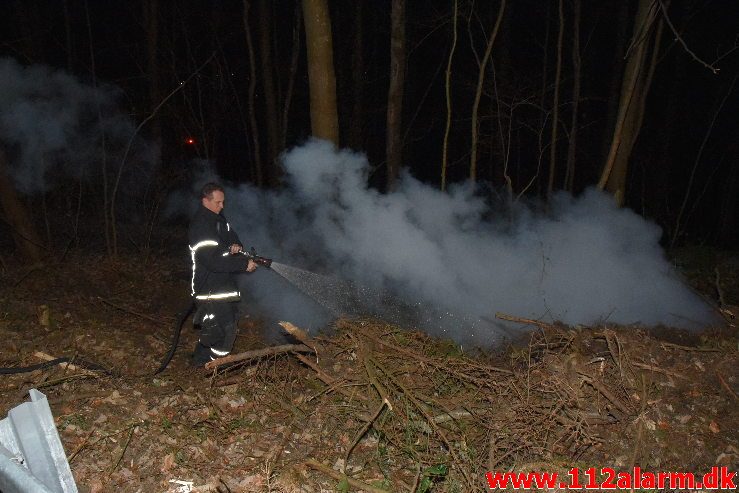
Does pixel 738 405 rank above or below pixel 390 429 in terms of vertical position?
above

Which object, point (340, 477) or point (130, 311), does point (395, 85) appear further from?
point (340, 477)

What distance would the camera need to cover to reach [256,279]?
28.1 ft

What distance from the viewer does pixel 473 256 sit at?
760cm

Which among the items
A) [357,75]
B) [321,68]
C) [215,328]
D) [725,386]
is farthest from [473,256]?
[357,75]

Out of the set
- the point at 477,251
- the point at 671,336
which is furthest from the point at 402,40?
the point at 671,336

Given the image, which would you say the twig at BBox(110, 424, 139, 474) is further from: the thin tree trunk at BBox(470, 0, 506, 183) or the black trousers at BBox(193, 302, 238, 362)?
the thin tree trunk at BBox(470, 0, 506, 183)

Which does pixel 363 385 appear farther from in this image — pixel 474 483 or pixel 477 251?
pixel 477 251

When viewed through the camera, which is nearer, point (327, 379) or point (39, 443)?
point (39, 443)

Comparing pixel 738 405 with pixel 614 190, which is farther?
pixel 614 190

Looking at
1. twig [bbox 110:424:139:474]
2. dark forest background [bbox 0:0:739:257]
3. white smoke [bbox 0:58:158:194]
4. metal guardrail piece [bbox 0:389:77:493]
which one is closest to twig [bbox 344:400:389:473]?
twig [bbox 110:424:139:474]

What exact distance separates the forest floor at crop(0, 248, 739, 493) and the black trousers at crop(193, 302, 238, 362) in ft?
0.90

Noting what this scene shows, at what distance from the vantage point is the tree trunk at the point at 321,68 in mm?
7727

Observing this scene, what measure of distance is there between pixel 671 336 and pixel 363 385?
12.3 ft

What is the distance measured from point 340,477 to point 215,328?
2690mm
